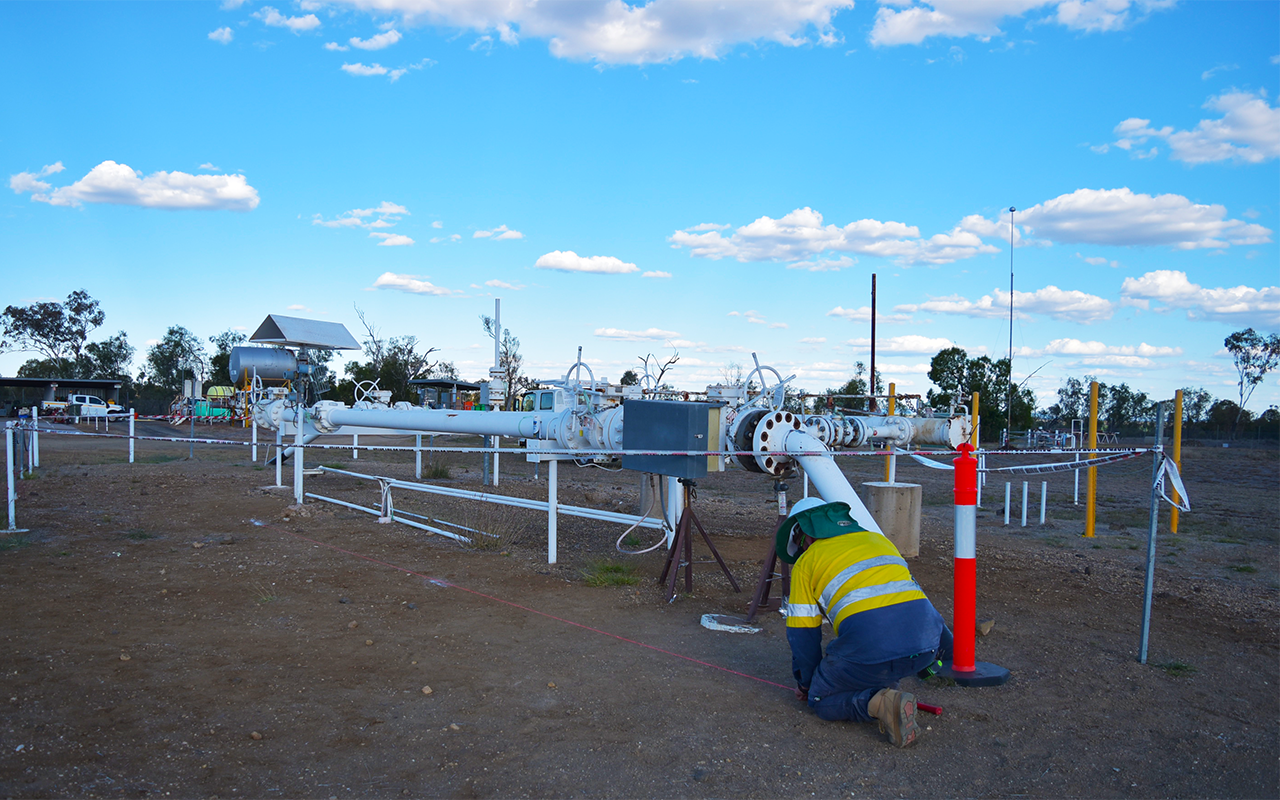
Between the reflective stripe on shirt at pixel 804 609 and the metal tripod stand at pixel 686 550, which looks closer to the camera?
the reflective stripe on shirt at pixel 804 609

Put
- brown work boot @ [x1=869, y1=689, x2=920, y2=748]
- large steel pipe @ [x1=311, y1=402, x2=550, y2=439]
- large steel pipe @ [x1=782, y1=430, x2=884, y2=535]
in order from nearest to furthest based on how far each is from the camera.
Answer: brown work boot @ [x1=869, y1=689, x2=920, y2=748] → large steel pipe @ [x1=782, y1=430, x2=884, y2=535] → large steel pipe @ [x1=311, y1=402, x2=550, y2=439]

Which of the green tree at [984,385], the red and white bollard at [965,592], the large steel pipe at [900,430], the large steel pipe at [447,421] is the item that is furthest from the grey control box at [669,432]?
the green tree at [984,385]

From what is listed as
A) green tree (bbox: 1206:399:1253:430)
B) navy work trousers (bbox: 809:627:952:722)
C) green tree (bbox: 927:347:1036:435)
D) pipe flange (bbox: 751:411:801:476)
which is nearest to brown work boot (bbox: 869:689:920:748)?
navy work trousers (bbox: 809:627:952:722)

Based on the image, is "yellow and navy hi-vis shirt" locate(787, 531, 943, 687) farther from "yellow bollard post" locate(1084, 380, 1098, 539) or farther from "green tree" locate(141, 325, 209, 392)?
"green tree" locate(141, 325, 209, 392)

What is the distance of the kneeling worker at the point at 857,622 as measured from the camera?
3977 mm

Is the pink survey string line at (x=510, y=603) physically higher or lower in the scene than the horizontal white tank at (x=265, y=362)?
lower

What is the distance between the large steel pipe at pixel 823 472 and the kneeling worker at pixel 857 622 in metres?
1.10

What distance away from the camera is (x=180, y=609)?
6020 millimetres

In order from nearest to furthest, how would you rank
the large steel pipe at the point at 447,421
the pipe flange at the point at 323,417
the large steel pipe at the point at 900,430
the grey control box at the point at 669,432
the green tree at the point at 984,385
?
the grey control box at the point at 669,432 → the large steel pipe at the point at 447,421 → the large steel pipe at the point at 900,430 → the pipe flange at the point at 323,417 → the green tree at the point at 984,385

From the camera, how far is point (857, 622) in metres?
4.00

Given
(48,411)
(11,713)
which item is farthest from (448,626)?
(48,411)

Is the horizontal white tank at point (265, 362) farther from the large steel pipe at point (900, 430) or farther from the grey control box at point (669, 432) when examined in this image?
the large steel pipe at point (900, 430)

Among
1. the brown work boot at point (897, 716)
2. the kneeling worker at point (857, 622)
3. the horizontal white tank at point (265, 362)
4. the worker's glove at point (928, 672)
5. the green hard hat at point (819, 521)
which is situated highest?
the horizontal white tank at point (265, 362)

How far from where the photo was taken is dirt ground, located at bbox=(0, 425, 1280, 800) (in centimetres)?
355
